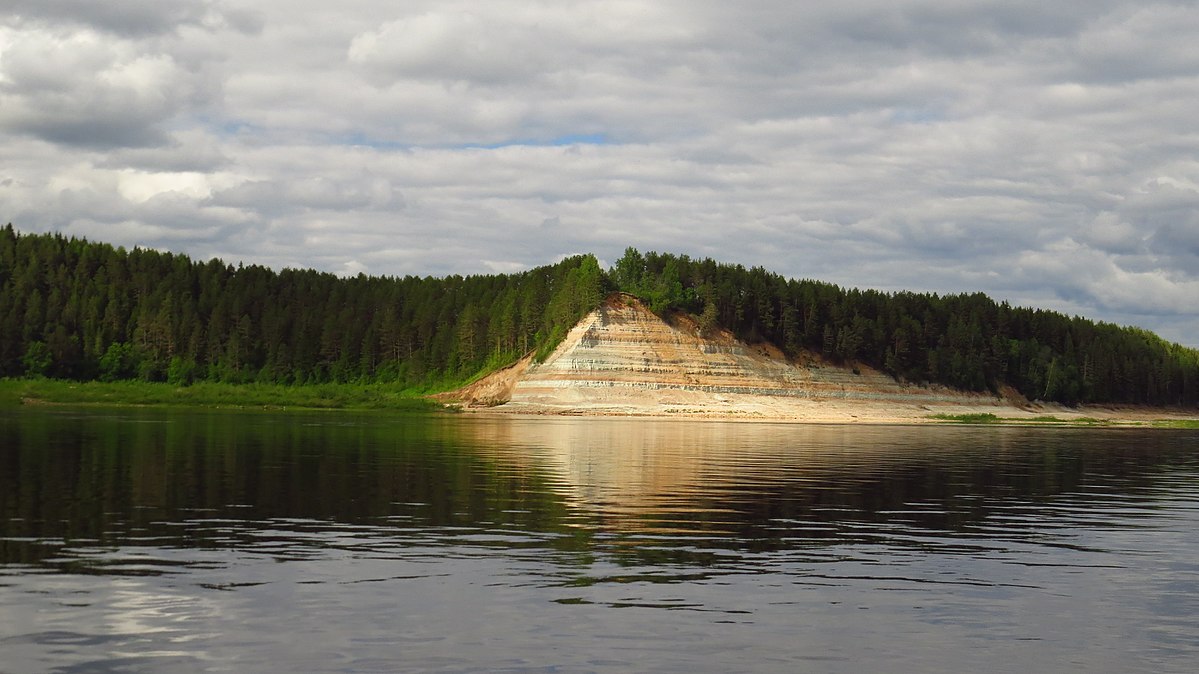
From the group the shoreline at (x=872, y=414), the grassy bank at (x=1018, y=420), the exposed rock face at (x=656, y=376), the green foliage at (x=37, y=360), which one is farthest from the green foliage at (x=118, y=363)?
the grassy bank at (x=1018, y=420)

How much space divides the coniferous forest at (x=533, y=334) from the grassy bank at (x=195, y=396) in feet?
47.2

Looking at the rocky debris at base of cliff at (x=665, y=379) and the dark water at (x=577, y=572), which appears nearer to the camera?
the dark water at (x=577, y=572)

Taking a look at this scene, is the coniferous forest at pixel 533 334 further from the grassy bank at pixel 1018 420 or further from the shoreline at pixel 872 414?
the grassy bank at pixel 1018 420

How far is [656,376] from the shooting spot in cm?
14250

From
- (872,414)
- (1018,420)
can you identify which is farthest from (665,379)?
(1018,420)

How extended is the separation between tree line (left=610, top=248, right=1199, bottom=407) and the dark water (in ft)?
378

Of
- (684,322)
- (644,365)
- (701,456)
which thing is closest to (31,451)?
(701,456)

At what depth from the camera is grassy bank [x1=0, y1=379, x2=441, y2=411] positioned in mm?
148500

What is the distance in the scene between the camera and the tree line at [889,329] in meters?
158

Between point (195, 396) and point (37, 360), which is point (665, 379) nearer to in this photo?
point (195, 396)

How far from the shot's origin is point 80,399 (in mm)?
150250

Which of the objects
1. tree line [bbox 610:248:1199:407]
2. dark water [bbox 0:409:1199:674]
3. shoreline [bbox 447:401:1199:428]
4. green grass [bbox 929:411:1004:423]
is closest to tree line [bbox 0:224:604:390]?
tree line [bbox 610:248:1199:407]

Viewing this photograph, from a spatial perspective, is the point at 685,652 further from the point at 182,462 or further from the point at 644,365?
the point at 644,365

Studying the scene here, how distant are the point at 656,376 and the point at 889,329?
47568 millimetres
